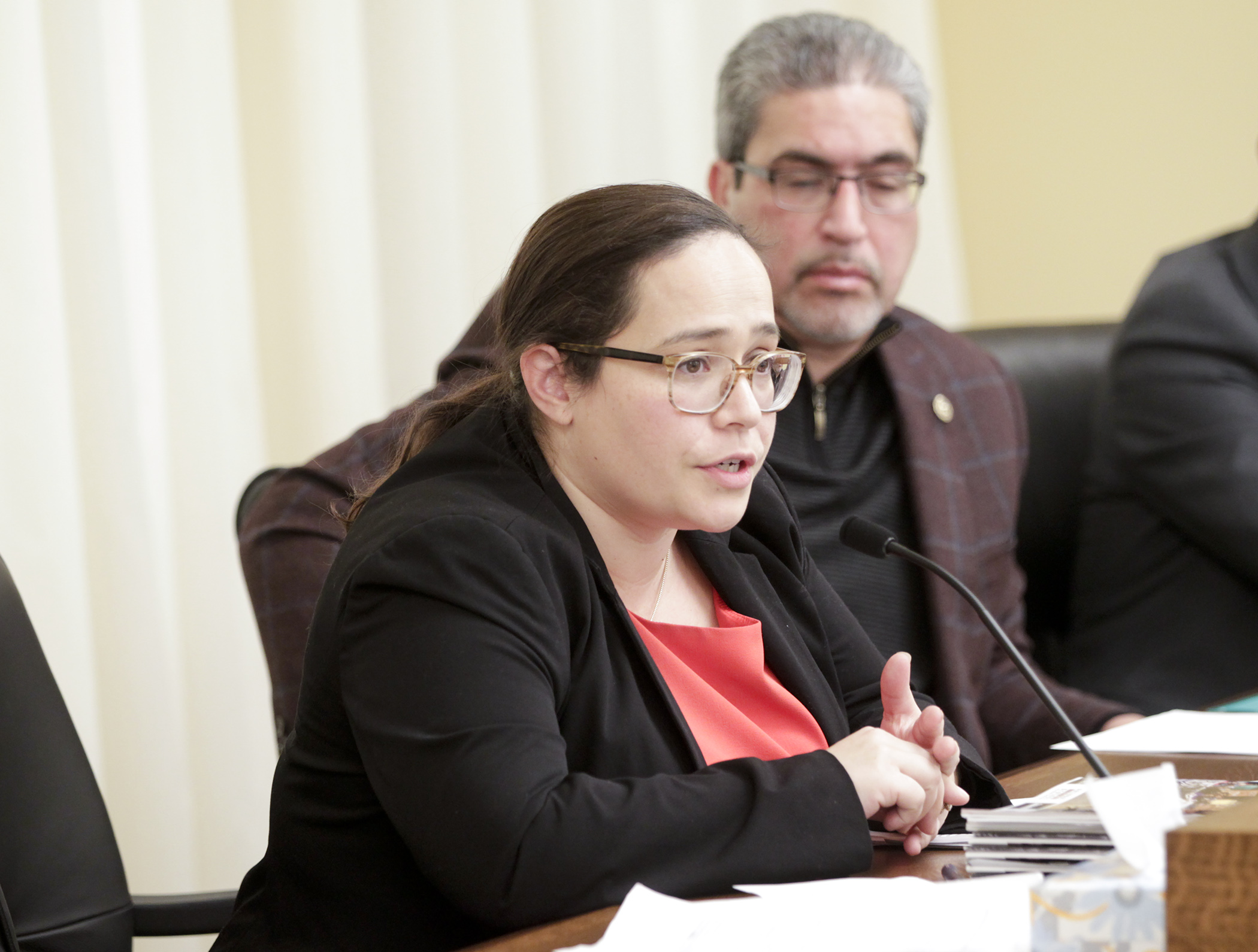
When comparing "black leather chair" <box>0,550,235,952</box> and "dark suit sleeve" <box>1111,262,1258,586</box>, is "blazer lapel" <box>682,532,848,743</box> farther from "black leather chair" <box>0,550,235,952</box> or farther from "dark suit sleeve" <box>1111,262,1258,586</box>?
"dark suit sleeve" <box>1111,262,1258,586</box>

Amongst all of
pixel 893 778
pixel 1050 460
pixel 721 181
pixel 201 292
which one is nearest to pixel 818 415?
pixel 721 181

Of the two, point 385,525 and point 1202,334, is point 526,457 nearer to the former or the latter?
point 385,525

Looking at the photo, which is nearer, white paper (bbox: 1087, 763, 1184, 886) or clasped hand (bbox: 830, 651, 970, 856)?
white paper (bbox: 1087, 763, 1184, 886)

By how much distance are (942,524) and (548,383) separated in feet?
2.66

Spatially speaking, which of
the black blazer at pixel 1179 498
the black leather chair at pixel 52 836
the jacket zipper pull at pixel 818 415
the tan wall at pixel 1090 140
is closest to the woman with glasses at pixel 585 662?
the black leather chair at pixel 52 836

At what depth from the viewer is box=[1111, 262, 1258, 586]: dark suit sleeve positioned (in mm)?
2055

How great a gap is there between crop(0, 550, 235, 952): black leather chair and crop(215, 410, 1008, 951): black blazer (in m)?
0.19

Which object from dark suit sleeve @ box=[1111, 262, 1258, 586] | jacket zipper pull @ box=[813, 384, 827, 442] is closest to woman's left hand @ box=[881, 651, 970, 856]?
jacket zipper pull @ box=[813, 384, 827, 442]

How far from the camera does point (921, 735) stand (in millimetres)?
1063

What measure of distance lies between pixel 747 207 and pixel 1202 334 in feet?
2.50

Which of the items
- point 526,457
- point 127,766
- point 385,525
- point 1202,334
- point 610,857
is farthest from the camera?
point 1202,334

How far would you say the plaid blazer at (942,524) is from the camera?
160cm

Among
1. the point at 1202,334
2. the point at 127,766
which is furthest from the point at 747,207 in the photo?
the point at 127,766

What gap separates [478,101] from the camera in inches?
87.9
